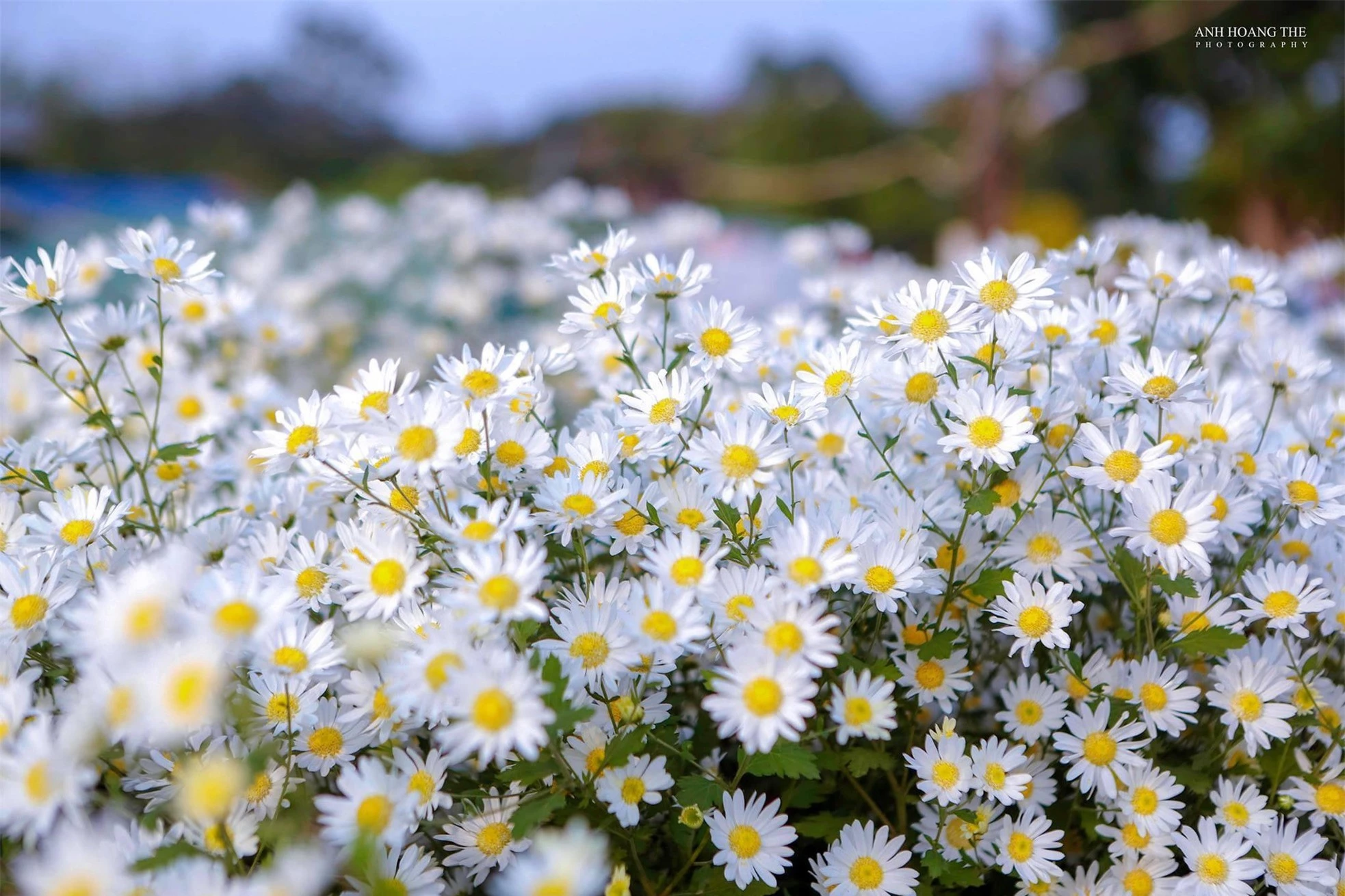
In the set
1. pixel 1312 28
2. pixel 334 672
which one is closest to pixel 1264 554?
pixel 334 672

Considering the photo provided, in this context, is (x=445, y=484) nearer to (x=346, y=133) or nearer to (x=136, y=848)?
(x=136, y=848)

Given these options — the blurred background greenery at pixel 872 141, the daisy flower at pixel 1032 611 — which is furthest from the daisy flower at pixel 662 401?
the blurred background greenery at pixel 872 141

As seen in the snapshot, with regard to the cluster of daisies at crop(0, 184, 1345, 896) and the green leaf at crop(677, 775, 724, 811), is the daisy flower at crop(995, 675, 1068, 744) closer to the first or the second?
the cluster of daisies at crop(0, 184, 1345, 896)

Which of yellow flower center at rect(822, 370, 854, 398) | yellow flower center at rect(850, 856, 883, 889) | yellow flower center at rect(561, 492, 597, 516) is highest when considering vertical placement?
yellow flower center at rect(822, 370, 854, 398)

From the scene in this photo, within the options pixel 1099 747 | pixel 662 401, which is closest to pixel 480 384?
pixel 662 401

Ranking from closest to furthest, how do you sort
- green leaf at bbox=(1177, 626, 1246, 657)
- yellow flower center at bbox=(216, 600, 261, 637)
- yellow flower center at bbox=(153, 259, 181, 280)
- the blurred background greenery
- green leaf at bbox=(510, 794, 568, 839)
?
yellow flower center at bbox=(216, 600, 261, 637), green leaf at bbox=(510, 794, 568, 839), green leaf at bbox=(1177, 626, 1246, 657), yellow flower center at bbox=(153, 259, 181, 280), the blurred background greenery

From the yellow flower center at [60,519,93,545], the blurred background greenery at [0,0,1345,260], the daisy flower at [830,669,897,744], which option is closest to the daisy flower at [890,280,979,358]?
the daisy flower at [830,669,897,744]

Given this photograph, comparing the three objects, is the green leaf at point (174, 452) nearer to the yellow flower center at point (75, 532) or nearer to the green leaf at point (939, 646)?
the yellow flower center at point (75, 532)
